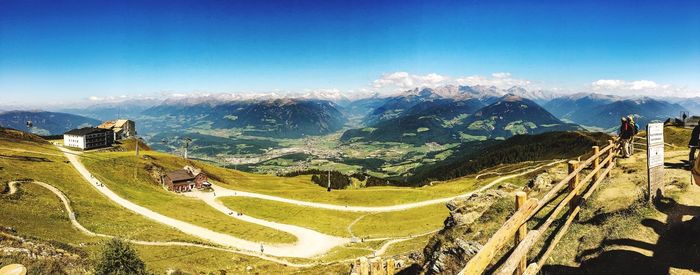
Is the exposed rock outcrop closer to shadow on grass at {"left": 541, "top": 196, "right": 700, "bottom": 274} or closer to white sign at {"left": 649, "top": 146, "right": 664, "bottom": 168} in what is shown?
shadow on grass at {"left": 541, "top": 196, "right": 700, "bottom": 274}

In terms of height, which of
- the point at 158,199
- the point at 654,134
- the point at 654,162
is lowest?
the point at 158,199

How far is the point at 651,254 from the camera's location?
14.8 meters

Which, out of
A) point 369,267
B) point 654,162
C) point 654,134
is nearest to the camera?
point 369,267

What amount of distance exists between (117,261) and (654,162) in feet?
139

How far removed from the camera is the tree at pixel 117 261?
112 ft

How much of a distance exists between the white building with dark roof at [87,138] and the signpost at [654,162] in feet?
638

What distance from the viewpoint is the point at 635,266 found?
46.3 feet

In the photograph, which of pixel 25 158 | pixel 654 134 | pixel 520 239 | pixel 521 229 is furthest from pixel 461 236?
pixel 25 158

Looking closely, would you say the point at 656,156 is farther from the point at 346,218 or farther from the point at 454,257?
the point at 346,218

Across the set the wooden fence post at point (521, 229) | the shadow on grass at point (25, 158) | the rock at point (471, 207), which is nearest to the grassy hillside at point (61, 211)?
the shadow on grass at point (25, 158)

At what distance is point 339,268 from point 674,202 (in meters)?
38.5

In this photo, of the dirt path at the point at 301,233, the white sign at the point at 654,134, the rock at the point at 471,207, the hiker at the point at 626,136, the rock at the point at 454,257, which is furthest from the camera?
the dirt path at the point at 301,233

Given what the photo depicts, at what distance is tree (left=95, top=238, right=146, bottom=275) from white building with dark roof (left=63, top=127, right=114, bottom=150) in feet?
518

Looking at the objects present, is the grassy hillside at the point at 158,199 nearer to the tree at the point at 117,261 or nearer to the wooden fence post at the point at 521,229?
the tree at the point at 117,261
